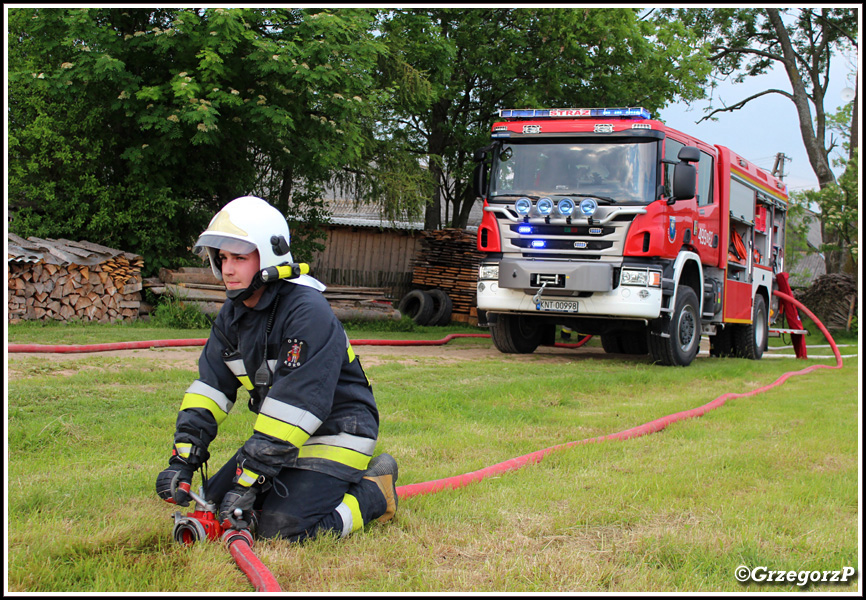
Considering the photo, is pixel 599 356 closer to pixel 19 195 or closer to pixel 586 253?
pixel 586 253

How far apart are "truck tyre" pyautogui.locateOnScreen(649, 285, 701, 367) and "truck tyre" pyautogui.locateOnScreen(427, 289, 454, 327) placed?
824 cm

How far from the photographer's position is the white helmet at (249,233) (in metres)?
3.38

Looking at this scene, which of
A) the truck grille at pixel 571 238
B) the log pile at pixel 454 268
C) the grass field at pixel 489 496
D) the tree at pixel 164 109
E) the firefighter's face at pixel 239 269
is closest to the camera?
the grass field at pixel 489 496

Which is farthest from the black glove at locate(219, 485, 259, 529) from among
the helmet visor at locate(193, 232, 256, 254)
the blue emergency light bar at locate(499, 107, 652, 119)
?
the blue emergency light bar at locate(499, 107, 652, 119)

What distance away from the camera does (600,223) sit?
33.6 feet

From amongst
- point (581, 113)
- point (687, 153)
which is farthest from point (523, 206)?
point (687, 153)

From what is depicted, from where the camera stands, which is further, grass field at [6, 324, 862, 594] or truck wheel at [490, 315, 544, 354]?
truck wheel at [490, 315, 544, 354]

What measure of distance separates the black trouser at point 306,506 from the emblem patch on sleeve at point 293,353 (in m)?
0.51

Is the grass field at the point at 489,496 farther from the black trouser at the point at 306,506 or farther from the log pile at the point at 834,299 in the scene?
the log pile at the point at 834,299

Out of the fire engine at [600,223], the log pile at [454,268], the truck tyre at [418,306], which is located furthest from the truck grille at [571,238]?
the log pile at [454,268]

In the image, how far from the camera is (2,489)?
3.76 m

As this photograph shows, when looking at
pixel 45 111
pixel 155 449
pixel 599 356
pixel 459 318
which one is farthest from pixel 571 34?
pixel 155 449

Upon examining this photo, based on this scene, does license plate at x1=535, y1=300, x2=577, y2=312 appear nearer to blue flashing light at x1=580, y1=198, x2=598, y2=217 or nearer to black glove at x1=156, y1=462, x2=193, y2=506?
blue flashing light at x1=580, y1=198, x2=598, y2=217

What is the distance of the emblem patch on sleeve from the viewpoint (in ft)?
10.8
